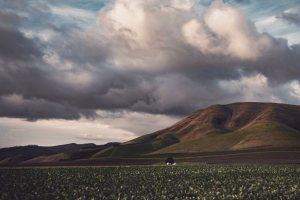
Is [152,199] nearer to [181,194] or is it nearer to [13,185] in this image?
[181,194]

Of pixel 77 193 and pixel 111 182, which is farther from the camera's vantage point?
pixel 111 182

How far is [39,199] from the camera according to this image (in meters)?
31.8

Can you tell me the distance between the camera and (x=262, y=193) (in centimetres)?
3309

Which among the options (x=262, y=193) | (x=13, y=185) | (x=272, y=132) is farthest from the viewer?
(x=272, y=132)

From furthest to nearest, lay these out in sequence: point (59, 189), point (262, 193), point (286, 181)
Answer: point (286, 181) < point (59, 189) < point (262, 193)

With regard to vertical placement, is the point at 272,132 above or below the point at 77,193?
above

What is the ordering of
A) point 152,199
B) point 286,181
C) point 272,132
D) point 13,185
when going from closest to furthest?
point 152,199 < point 13,185 < point 286,181 < point 272,132

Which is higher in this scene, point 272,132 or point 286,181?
point 272,132

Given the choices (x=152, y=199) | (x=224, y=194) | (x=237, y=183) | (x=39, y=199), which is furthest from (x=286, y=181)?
(x=39, y=199)

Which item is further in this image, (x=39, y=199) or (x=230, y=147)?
(x=230, y=147)

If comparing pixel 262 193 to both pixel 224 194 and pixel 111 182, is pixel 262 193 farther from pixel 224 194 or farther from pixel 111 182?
pixel 111 182

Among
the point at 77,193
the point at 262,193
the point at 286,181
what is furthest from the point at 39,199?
the point at 286,181

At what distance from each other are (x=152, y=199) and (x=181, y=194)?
3.67m

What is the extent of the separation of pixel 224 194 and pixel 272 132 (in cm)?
16912
